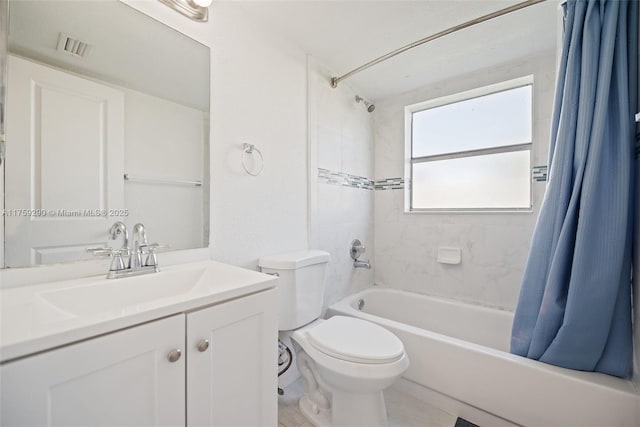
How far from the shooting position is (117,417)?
1.95 ft

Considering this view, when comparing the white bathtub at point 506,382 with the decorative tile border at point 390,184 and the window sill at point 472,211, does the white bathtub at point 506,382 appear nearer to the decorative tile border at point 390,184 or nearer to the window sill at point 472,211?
the window sill at point 472,211

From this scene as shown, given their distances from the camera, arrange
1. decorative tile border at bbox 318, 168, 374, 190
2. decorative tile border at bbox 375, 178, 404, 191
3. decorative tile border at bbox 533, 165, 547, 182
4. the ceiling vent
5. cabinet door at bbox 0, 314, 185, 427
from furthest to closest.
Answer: decorative tile border at bbox 375, 178, 404, 191 < decorative tile border at bbox 318, 168, 374, 190 < decorative tile border at bbox 533, 165, 547, 182 < the ceiling vent < cabinet door at bbox 0, 314, 185, 427

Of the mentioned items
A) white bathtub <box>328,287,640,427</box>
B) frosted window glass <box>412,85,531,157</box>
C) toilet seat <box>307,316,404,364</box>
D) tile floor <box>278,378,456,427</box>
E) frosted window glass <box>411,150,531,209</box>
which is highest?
frosted window glass <box>412,85,531,157</box>

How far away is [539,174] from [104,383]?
2434 millimetres

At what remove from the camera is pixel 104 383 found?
576 millimetres

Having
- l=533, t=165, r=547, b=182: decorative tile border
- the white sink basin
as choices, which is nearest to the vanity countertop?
the white sink basin

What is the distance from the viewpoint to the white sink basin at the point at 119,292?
783mm

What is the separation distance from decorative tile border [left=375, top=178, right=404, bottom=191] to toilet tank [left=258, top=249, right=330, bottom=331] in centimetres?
121

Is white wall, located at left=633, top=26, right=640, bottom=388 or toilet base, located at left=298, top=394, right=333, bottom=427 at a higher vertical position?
white wall, located at left=633, top=26, right=640, bottom=388

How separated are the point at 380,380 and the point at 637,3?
1848 mm

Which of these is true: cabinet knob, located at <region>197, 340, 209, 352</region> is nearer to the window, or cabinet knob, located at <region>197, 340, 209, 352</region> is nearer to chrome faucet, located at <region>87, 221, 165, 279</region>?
chrome faucet, located at <region>87, 221, 165, 279</region>

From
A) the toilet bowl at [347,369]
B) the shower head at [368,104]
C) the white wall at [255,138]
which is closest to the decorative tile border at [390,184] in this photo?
the shower head at [368,104]

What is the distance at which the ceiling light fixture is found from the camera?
1.16 m

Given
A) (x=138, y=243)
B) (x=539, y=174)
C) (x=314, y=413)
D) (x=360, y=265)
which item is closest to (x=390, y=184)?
(x=360, y=265)
